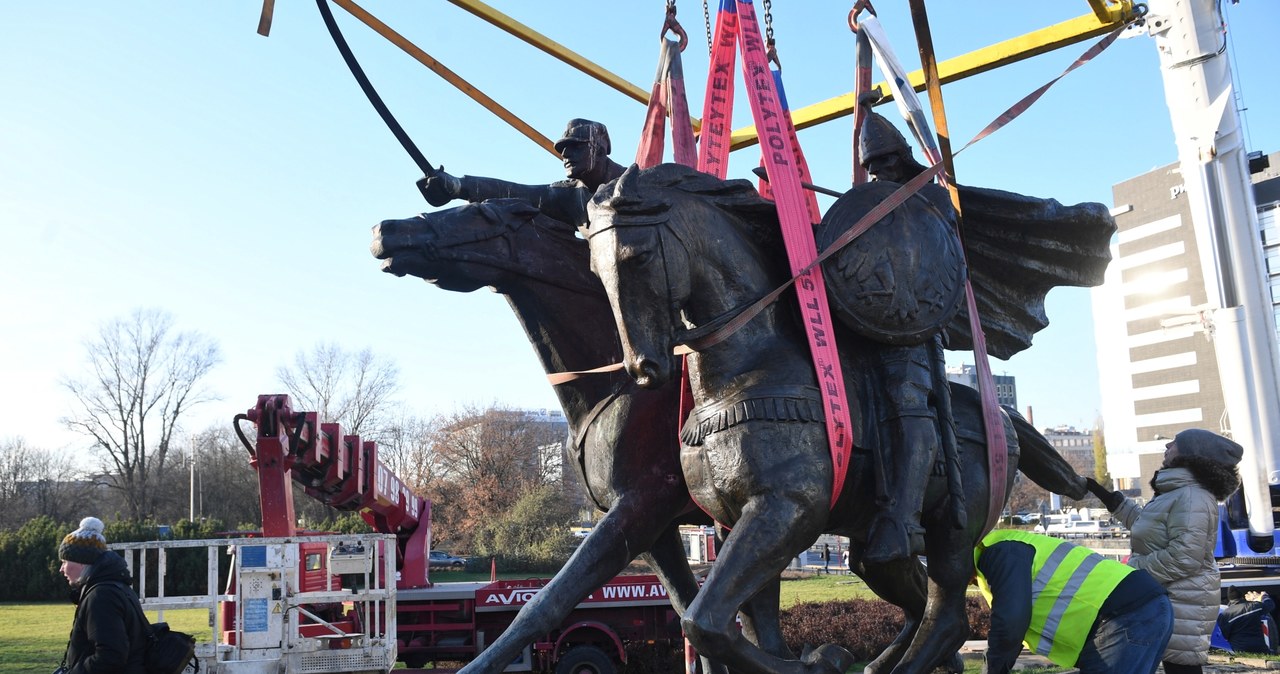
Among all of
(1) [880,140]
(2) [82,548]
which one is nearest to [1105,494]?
(1) [880,140]

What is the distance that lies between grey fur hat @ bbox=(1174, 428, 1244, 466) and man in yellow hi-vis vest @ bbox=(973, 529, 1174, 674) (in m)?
1.13

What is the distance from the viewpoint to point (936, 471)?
3.66 m

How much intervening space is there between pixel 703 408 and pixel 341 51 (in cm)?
271

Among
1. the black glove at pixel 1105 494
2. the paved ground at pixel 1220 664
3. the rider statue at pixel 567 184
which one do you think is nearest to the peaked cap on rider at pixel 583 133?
the rider statue at pixel 567 184

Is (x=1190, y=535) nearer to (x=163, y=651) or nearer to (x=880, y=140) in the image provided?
(x=880, y=140)

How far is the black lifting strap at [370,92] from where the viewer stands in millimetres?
4652

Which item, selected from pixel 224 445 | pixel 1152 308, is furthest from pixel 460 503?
pixel 1152 308

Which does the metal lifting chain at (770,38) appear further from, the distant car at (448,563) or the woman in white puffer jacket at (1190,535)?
the distant car at (448,563)

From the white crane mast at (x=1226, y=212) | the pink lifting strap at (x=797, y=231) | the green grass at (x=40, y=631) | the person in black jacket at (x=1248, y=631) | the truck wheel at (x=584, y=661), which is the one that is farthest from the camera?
the green grass at (x=40, y=631)

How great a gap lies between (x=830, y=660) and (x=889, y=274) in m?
1.36

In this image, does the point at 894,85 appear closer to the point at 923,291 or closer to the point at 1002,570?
the point at 923,291

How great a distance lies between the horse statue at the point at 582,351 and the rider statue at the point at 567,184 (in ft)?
0.62

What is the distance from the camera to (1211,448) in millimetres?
4895

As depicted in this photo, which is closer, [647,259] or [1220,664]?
[647,259]
